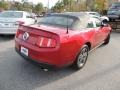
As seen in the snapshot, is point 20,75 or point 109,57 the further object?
point 109,57

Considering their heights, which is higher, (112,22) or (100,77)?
(112,22)

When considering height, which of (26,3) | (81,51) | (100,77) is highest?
(26,3)

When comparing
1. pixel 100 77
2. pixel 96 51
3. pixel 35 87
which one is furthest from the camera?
pixel 96 51

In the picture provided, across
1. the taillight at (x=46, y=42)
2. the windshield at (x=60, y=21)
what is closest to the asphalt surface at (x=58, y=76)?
the taillight at (x=46, y=42)

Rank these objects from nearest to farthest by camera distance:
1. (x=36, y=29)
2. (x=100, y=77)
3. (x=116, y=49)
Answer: (x=36, y=29) → (x=100, y=77) → (x=116, y=49)

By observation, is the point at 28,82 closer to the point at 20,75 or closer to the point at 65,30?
the point at 20,75

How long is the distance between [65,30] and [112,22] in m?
10.1

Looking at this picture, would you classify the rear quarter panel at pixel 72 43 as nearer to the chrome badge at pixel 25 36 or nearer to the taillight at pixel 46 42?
the taillight at pixel 46 42

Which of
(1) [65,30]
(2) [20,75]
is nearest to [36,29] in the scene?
(1) [65,30]

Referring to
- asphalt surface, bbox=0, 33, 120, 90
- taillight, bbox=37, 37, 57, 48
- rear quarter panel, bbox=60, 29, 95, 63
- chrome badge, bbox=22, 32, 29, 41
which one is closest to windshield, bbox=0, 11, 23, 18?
asphalt surface, bbox=0, 33, 120, 90

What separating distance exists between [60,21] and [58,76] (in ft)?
5.01

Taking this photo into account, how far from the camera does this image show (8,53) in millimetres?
6324

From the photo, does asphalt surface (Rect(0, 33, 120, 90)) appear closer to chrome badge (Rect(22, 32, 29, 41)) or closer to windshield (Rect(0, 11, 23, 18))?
chrome badge (Rect(22, 32, 29, 41))

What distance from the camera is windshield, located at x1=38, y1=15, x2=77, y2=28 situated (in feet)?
16.9
